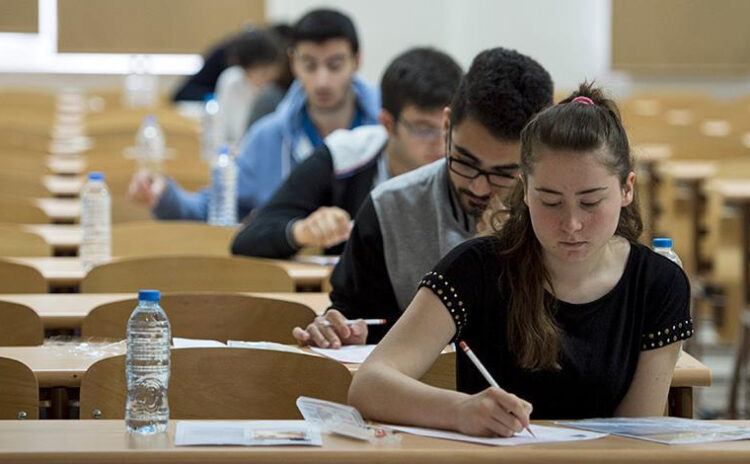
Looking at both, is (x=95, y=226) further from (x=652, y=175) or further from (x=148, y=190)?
(x=652, y=175)

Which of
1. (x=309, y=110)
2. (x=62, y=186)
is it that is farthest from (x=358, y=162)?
(x=62, y=186)

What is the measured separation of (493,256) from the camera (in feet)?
7.70

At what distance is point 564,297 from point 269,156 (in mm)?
2813

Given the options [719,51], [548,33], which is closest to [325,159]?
[548,33]

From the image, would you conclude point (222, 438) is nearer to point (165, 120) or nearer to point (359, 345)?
point (359, 345)

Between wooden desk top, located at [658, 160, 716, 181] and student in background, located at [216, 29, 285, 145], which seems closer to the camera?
wooden desk top, located at [658, 160, 716, 181]

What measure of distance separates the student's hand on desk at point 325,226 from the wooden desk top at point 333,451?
1.56 meters

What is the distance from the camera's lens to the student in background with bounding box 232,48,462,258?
359cm

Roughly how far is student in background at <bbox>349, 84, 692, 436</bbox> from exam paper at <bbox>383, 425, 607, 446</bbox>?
14cm

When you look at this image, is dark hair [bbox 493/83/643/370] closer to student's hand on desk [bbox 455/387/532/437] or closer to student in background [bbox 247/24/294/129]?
student's hand on desk [bbox 455/387/532/437]

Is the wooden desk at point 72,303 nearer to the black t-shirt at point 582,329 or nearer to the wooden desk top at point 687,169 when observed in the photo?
the black t-shirt at point 582,329

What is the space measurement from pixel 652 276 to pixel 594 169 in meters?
0.27

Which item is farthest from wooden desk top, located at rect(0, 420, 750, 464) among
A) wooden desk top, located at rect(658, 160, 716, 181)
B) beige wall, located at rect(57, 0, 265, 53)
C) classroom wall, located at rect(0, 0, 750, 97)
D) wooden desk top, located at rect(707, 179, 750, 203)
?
beige wall, located at rect(57, 0, 265, 53)

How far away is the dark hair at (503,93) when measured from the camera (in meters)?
A: 2.69
